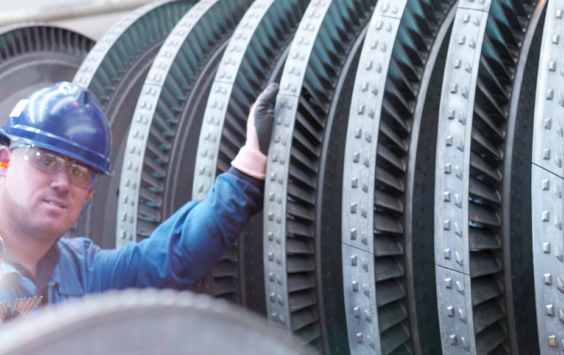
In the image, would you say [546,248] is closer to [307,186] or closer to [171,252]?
[307,186]

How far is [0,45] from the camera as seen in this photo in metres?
3.17

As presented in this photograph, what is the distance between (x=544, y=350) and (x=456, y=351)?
0.27 m

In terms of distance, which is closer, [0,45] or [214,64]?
[214,64]

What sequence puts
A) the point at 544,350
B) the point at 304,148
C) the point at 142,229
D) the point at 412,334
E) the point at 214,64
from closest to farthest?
1. the point at 544,350
2. the point at 412,334
3. the point at 304,148
4. the point at 142,229
5. the point at 214,64

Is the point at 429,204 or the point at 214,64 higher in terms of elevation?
the point at 214,64

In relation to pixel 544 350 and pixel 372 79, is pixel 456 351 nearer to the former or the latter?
pixel 544 350

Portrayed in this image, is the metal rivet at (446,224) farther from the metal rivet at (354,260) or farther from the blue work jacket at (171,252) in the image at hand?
the blue work jacket at (171,252)

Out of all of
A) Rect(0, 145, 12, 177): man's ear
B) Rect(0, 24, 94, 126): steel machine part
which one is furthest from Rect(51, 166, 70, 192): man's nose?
Rect(0, 24, 94, 126): steel machine part

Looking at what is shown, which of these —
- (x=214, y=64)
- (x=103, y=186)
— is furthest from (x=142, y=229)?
(x=214, y=64)

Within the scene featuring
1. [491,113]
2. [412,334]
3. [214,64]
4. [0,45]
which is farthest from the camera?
[0,45]

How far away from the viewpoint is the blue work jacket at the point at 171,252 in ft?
5.91

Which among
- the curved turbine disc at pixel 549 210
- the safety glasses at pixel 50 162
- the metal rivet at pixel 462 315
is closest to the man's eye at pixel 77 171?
the safety glasses at pixel 50 162

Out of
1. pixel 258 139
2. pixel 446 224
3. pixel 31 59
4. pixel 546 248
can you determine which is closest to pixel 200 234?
pixel 258 139

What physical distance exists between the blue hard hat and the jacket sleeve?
12.1 inches
